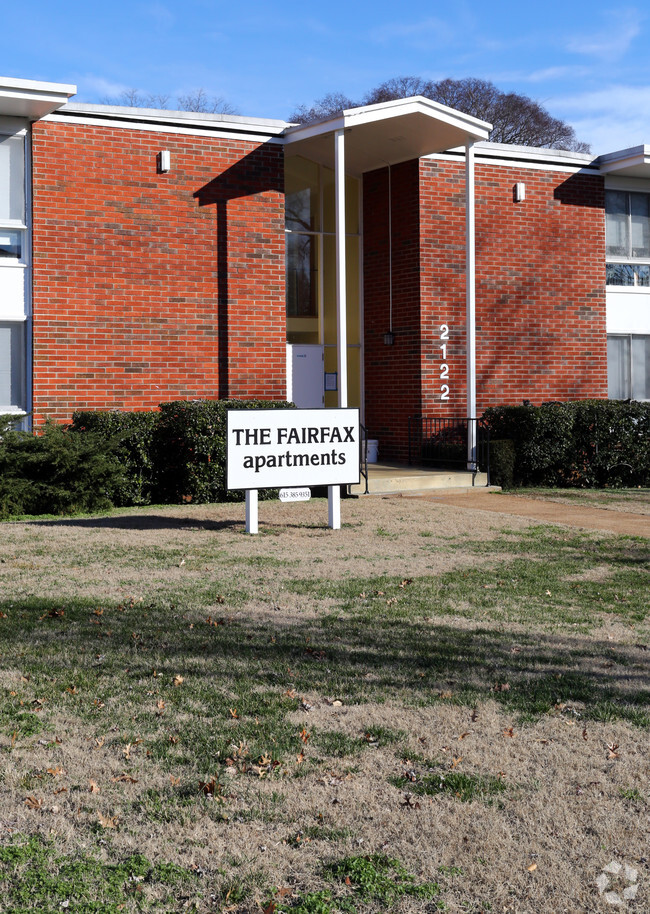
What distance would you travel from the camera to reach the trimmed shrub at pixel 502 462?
1592cm

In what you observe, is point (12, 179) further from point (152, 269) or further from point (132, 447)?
point (132, 447)

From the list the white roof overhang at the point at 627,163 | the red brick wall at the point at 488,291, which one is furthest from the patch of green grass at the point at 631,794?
the white roof overhang at the point at 627,163

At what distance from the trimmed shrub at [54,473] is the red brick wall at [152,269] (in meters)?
2.18

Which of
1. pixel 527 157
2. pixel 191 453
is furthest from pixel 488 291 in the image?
pixel 191 453

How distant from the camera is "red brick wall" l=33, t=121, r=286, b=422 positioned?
15.3 meters

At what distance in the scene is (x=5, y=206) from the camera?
1517 centimetres

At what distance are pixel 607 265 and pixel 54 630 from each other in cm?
1644

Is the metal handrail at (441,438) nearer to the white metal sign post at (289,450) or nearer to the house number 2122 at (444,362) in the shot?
the house number 2122 at (444,362)

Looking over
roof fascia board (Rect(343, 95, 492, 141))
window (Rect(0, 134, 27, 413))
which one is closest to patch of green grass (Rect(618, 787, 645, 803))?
roof fascia board (Rect(343, 95, 492, 141))

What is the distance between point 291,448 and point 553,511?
4151mm

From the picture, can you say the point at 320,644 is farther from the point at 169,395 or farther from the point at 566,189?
the point at 566,189

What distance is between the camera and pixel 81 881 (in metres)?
3.38

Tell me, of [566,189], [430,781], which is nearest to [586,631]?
[430,781]

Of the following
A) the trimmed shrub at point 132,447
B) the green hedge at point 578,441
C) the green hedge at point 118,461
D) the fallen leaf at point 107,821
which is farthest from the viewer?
the green hedge at point 578,441
